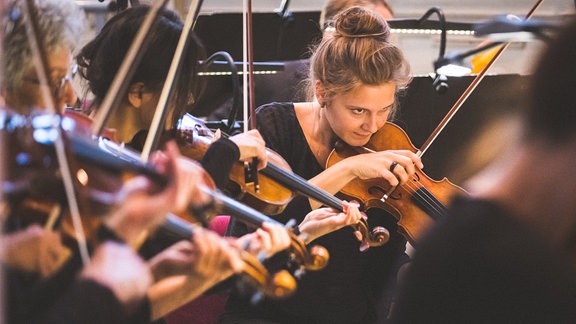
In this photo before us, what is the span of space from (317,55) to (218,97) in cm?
92

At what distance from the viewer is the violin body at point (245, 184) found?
1831 mm

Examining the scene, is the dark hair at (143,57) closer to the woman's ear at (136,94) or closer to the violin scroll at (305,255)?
the woman's ear at (136,94)

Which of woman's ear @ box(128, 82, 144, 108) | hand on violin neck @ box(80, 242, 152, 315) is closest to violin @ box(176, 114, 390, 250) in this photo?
woman's ear @ box(128, 82, 144, 108)

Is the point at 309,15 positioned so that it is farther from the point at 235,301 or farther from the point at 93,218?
the point at 93,218

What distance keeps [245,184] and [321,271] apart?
0.40 m

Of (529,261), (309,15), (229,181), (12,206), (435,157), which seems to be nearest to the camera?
(529,261)

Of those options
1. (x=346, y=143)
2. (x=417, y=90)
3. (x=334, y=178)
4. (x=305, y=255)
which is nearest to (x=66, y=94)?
(x=305, y=255)

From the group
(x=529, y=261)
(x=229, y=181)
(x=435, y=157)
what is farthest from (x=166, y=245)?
(x=435, y=157)

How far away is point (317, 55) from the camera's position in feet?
7.26

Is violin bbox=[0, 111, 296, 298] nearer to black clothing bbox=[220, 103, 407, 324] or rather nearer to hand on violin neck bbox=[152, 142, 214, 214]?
hand on violin neck bbox=[152, 142, 214, 214]

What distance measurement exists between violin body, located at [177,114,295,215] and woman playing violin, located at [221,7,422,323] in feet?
0.53

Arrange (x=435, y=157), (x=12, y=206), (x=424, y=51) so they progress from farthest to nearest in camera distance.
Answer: (x=424, y=51), (x=435, y=157), (x=12, y=206)

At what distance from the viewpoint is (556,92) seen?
0.85 m

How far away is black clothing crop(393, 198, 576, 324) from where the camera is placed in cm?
84
